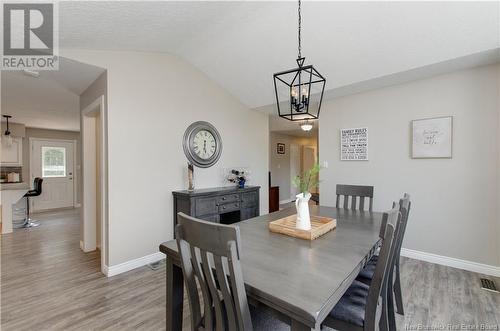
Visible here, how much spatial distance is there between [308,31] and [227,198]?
2359 millimetres

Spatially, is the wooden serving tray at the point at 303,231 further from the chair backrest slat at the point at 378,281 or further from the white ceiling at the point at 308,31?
the white ceiling at the point at 308,31

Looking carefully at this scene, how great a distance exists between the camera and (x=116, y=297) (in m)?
2.22

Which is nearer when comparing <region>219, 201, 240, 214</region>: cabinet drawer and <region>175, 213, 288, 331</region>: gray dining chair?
<region>175, 213, 288, 331</region>: gray dining chair

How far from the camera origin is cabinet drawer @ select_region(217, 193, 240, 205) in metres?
3.31

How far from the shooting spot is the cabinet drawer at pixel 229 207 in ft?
10.9

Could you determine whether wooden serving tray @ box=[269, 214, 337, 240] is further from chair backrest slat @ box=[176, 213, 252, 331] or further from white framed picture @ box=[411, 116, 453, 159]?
white framed picture @ box=[411, 116, 453, 159]

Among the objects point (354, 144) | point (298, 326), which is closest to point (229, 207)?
point (354, 144)

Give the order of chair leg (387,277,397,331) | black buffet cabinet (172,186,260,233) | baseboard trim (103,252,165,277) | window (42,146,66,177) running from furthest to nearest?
window (42,146,66,177) < black buffet cabinet (172,186,260,233) < baseboard trim (103,252,165,277) < chair leg (387,277,397,331)

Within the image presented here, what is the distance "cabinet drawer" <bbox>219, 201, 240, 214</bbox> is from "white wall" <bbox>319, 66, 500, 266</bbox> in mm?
1846

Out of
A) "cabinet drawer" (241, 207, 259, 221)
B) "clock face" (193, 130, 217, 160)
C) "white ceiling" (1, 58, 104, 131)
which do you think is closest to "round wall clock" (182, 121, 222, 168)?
"clock face" (193, 130, 217, 160)

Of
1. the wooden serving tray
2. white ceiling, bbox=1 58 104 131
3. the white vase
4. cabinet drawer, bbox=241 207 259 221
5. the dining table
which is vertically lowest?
cabinet drawer, bbox=241 207 259 221

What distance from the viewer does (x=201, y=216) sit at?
305 cm

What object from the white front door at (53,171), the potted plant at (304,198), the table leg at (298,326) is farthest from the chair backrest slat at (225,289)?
the white front door at (53,171)

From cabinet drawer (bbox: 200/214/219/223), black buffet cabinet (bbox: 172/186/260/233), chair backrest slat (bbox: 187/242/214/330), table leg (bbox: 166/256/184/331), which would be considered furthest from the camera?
cabinet drawer (bbox: 200/214/219/223)
